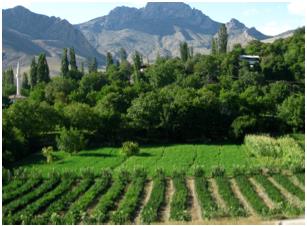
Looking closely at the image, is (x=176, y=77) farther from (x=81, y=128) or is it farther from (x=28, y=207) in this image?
(x=28, y=207)

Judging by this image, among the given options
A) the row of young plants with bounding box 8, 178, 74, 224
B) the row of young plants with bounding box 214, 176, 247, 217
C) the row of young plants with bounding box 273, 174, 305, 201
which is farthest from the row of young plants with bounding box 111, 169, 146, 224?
the row of young plants with bounding box 273, 174, 305, 201

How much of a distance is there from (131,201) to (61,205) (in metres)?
3.52

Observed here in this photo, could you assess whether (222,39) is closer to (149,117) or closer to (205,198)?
(149,117)

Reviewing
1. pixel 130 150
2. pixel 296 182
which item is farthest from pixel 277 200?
pixel 130 150

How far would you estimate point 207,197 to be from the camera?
25062mm

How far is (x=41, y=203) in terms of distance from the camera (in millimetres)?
23922

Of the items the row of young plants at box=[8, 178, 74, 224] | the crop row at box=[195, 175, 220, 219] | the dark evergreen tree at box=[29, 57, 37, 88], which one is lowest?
the crop row at box=[195, 175, 220, 219]

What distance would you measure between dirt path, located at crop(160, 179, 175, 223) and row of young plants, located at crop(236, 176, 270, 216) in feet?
13.1

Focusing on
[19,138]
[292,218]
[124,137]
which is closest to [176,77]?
[124,137]

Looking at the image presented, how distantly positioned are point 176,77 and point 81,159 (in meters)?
39.8

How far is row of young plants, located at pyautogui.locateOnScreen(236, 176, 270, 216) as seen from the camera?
2238cm

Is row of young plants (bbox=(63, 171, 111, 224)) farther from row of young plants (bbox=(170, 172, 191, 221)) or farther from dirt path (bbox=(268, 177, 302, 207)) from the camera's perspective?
dirt path (bbox=(268, 177, 302, 207))

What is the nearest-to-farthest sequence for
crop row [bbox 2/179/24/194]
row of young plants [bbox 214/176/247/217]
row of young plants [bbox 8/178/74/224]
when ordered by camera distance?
row of young plants [bbox 8/178/74/224] < row of young plants [bbox 214/176/247/217] < crop row [bbox 2/179/24/194]

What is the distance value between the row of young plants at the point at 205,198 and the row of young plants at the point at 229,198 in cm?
60
